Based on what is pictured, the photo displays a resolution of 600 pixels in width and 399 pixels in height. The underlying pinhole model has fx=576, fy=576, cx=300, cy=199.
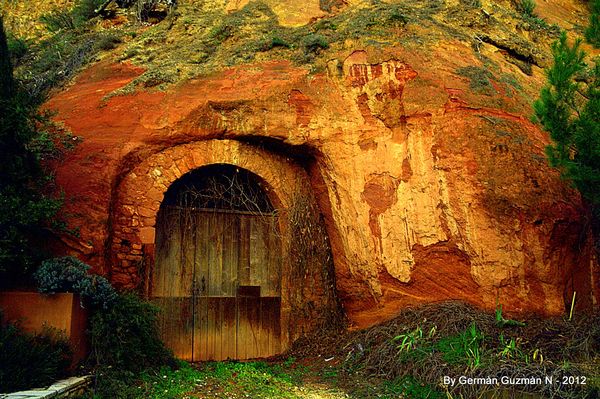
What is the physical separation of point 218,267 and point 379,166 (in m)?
2.88

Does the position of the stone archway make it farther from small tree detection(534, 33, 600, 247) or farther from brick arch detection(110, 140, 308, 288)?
small tree detection(534, 33, 600, 247)

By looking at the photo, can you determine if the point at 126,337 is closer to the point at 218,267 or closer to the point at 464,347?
the point at 218,267

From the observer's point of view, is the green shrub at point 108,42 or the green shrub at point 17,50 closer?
the green shrub at point 108,42

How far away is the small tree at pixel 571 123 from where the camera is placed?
634cm

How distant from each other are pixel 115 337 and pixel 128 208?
2117 mm

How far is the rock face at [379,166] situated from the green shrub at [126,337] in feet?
2.97

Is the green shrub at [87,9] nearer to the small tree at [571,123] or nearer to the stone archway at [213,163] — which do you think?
the stone archway at [213,163]

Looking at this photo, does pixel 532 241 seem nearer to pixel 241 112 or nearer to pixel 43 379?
pixel 241 112

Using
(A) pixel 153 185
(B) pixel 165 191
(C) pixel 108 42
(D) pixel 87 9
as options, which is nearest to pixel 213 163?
(B) pixel 165 191

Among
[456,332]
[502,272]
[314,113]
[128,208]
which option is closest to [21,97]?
[128,208]

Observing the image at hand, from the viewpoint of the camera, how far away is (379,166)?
819 cm

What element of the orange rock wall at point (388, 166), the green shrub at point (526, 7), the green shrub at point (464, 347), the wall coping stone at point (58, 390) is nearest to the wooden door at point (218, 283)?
the orange rock wall at point (388, 166)

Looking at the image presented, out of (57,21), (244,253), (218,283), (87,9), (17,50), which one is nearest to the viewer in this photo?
(218,283)

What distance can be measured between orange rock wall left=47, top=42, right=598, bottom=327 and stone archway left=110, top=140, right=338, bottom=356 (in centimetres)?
10
